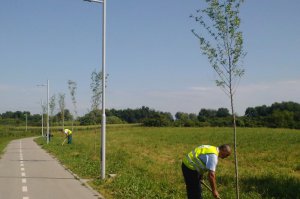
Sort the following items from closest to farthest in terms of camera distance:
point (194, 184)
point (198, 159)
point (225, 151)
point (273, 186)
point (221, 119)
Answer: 1. point (225, 151)
2. point (198, 159)
3. point (194, 184)
4. point (273, 186)
5. point (221, 119)

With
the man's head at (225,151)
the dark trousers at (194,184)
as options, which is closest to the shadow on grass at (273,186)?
the dark trousers at (194,184)

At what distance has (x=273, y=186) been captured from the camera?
35.8ft

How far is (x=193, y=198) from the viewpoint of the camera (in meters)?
7.24

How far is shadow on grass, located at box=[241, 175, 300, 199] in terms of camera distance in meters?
10.1

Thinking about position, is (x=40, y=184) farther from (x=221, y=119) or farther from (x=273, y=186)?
(x=221, y=119)

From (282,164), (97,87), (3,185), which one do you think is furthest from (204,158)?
(97,87)

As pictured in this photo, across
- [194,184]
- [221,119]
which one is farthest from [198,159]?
[221,119]

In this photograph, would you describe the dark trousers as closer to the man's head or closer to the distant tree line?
the man's head

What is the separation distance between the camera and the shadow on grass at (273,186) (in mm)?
10141

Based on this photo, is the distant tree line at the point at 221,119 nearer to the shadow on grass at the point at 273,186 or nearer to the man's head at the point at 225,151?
the shadow on grass at the point at 273,186

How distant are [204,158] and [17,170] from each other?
1158cm

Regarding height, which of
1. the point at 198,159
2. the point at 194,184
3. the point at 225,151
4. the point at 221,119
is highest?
the point at 221,119

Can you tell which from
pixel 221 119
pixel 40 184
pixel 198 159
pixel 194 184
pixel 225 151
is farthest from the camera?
pixel 221 119

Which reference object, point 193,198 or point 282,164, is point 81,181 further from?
point 282,164
